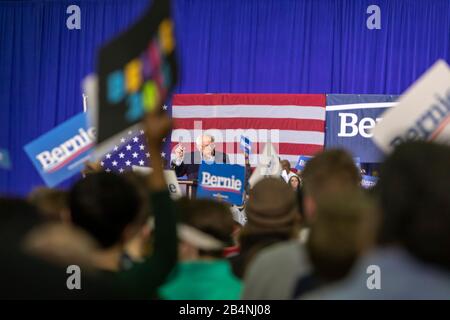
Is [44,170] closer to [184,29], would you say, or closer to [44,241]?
[44,241]

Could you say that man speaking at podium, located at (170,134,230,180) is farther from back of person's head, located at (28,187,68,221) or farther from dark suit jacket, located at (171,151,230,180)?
back of person's head, located at (28,187,68,221)

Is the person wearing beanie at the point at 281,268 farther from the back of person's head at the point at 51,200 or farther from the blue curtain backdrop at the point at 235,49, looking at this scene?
the blue curtain backdrop at the point at 235,49

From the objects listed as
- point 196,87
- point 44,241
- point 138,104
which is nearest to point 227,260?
point 138,104

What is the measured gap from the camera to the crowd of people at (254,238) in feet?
3.59

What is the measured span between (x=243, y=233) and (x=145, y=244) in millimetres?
311

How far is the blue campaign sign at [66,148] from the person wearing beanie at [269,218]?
88 centimetres

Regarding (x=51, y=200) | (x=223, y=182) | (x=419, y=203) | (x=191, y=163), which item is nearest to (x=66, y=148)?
(x=51, y=200)

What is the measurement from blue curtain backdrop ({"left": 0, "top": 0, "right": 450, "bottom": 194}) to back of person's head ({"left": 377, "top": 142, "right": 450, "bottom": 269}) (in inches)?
360

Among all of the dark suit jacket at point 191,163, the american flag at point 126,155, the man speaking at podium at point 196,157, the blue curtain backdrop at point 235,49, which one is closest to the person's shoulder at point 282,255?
the man speaking at podium at point 196,157

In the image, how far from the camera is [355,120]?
31.9ft

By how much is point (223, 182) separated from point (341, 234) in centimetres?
451

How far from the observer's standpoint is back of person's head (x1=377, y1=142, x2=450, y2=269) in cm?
108

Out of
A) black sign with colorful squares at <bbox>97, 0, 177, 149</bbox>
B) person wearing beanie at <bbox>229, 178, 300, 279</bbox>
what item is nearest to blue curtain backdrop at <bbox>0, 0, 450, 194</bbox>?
person wearing beanie at <bbox>229, 178, 300, 279</bbox>
